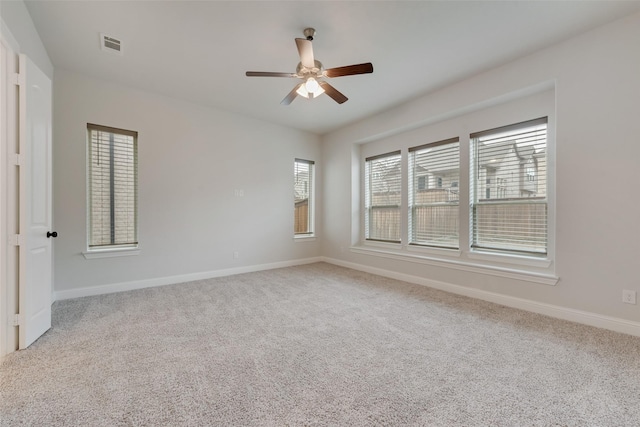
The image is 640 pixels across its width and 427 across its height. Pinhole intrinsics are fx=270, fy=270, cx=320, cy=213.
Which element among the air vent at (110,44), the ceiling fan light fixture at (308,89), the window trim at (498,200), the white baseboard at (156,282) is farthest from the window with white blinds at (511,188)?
the air vent at (110,44)

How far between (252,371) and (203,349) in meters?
0.56

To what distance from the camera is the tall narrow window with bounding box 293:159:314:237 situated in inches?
226

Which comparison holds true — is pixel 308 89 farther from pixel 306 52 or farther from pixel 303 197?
pixel 303 197

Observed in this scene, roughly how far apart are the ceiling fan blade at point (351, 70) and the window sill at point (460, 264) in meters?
2.73

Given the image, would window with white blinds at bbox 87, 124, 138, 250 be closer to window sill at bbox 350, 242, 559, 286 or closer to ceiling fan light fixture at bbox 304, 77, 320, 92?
ceiling fan light fixture at bbox 304, 77, 320, 92

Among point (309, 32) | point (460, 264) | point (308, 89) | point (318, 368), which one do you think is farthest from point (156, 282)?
point (460, 264)

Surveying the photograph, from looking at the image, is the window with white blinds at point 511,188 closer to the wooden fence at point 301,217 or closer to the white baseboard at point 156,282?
the wooden fence at point 301,217

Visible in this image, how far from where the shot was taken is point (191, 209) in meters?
4.31

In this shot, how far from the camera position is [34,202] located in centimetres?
231

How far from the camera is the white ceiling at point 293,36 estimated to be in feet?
7.55

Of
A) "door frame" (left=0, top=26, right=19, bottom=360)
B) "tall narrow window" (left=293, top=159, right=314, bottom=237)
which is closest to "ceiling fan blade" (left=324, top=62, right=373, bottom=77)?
"door frame" (left=0, top=26, right=19, bottom=360)

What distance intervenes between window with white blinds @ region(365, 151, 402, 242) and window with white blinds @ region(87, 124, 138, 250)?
3916 millimetres

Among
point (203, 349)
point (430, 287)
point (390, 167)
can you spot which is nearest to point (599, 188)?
point (430, 287)

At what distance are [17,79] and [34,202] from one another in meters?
0.98
